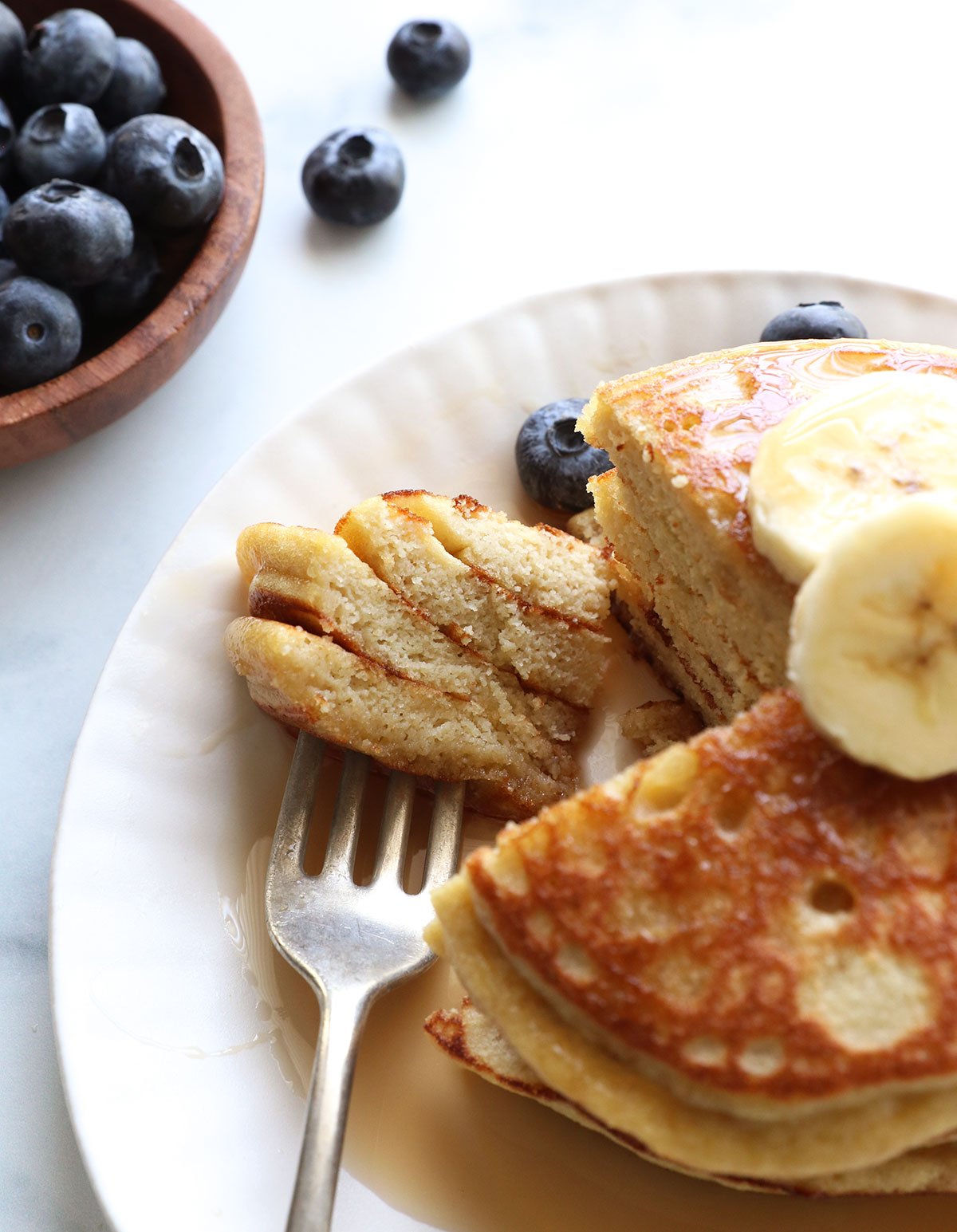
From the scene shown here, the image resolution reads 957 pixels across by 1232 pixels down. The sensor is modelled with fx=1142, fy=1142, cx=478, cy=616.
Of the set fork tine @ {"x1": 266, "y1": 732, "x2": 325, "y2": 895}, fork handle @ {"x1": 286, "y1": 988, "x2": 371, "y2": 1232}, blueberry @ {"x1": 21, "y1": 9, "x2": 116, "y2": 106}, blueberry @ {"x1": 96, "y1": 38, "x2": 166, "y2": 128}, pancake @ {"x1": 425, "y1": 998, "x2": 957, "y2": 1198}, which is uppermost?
blueberry @ {"x1": 21, "y1": 9, "x2": 116, "y2": 106}

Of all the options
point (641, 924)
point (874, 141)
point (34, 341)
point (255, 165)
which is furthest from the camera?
point (874, 141)

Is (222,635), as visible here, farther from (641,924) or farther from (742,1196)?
(742,1196)

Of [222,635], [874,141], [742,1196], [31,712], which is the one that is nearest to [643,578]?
[222,635]

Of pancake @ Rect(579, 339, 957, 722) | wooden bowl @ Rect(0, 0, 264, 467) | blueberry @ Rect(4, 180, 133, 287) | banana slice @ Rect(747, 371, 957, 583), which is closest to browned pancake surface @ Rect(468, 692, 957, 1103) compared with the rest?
banana slice @ Rect(747, 371, 957, 583)

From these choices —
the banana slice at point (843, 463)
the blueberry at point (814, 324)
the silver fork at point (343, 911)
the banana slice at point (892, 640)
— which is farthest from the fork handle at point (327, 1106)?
the blueberry at point (814, 324)

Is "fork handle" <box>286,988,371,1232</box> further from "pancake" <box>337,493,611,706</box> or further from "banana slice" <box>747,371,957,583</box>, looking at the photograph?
"banana slice" <box>747,371,957,583</box>

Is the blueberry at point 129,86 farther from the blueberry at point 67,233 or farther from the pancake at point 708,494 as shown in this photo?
the pancake at point 708,494
